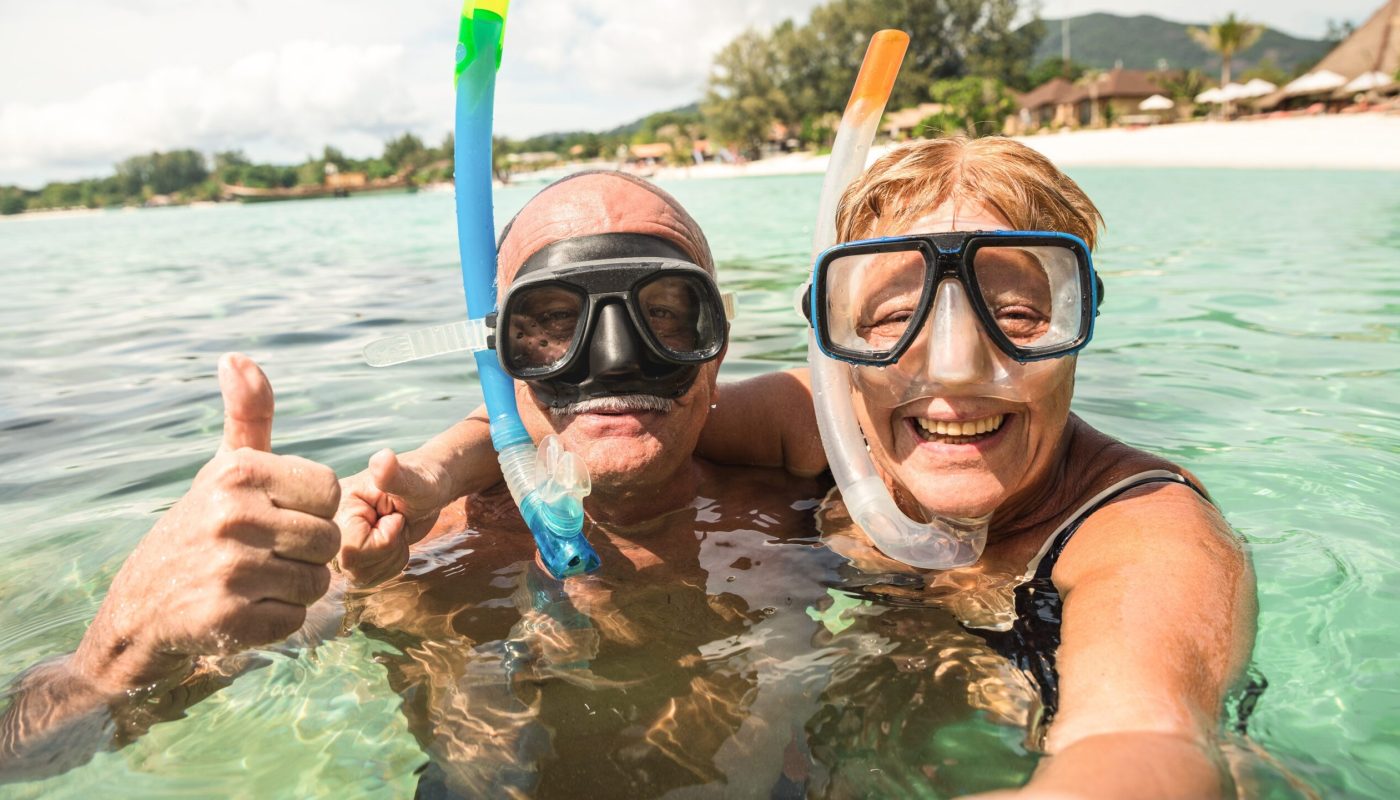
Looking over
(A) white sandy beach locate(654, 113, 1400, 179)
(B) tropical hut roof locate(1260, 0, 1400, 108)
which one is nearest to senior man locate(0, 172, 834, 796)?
(A) white sandy beach locate(654, 113, 1400, 179)

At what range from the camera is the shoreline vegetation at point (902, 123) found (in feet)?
79.8

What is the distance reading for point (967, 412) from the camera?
1839mm

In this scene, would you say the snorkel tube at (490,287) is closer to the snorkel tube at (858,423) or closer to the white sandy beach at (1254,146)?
the snorkel tube at (858,423)

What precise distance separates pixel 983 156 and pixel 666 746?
136 cm

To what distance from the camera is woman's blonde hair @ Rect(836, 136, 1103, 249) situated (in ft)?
6.22

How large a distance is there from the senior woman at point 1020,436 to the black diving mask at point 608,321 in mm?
384

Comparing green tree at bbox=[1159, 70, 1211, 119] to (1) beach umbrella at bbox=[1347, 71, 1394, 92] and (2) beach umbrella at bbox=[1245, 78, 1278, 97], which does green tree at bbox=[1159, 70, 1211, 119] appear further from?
(1) beach umbrella at bbox=[1347, 71, 1394, 92]

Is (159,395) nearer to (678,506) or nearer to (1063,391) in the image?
(678,506)

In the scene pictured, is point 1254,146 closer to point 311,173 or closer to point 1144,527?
point 1144,527

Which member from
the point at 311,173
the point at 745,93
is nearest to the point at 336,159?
the point at 311,173

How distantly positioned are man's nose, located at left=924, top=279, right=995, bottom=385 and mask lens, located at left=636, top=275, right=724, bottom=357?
62 cm

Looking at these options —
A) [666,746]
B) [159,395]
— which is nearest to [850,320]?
[666,746]

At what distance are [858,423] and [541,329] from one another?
2.57 ft

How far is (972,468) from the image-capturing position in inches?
73.2
